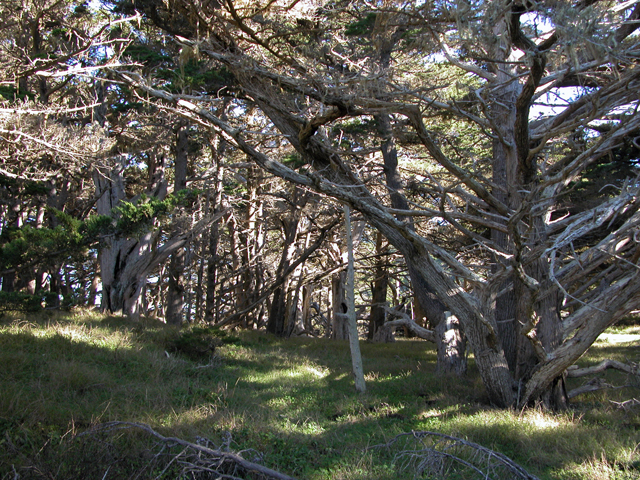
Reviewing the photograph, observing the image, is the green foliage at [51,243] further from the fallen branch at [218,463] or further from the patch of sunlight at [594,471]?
the patch of sunlight at [594,471]

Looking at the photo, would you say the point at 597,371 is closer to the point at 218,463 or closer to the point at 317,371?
the point at 317,371

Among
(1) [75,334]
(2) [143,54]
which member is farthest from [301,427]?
(2) [143,54]

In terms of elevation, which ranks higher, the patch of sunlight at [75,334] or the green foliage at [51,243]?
the green foliage at [51,243]

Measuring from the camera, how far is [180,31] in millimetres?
8242

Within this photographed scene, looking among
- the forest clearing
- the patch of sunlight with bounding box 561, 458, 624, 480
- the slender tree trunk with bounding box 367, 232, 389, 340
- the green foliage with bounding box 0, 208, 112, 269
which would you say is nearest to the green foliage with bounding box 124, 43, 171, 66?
the forest clearing

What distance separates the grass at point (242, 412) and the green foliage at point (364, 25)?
23.3 feet

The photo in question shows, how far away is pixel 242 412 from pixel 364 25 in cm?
748

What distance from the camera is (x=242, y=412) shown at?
6215 millimetres

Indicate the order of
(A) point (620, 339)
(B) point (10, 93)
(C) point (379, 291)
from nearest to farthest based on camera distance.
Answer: (B) point (10, 93), (A) point (620, 339), (C) point (379, 291)

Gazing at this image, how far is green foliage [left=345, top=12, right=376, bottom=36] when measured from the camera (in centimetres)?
847

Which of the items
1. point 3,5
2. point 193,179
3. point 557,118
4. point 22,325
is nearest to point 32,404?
point 22,325

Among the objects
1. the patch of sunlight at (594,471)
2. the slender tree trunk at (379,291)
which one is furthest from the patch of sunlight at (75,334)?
the slender tree trunk at (379,291)

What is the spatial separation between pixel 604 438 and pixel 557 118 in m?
4.74

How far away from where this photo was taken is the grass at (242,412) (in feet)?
14.5
